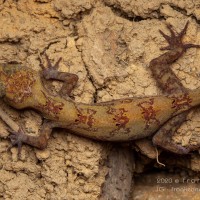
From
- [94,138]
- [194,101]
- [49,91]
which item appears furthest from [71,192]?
[194,101]

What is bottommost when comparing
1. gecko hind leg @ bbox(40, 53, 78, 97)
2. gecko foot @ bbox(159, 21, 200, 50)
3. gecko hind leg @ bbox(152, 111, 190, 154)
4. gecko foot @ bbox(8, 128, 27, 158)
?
gecko foot @ bbox(8, 128, 27, 158)

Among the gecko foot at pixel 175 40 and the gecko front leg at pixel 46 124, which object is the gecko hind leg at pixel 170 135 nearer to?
the gecko foot at pixel 175 40

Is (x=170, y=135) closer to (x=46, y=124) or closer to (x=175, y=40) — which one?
(x=175, y=40)

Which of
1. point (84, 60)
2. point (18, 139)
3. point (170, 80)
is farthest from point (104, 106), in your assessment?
point (18, 139)

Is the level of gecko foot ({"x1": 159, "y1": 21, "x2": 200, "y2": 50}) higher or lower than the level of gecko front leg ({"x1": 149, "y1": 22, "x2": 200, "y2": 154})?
higher

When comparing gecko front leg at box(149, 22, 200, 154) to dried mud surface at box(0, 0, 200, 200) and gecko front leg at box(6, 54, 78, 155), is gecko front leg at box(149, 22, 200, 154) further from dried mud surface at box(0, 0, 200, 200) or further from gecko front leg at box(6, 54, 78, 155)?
gecko front leg at box(6, 54, 78, 155)

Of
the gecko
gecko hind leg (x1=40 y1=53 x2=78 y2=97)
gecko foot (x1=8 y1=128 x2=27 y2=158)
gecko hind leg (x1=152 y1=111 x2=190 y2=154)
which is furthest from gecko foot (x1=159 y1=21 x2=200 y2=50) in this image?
gecko foot (x1=8 y1=128 x2=27 y2=158)

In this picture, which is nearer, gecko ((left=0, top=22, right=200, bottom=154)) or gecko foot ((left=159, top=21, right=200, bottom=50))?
gecko ((left=0, top=22, right=200, bottom=154))
